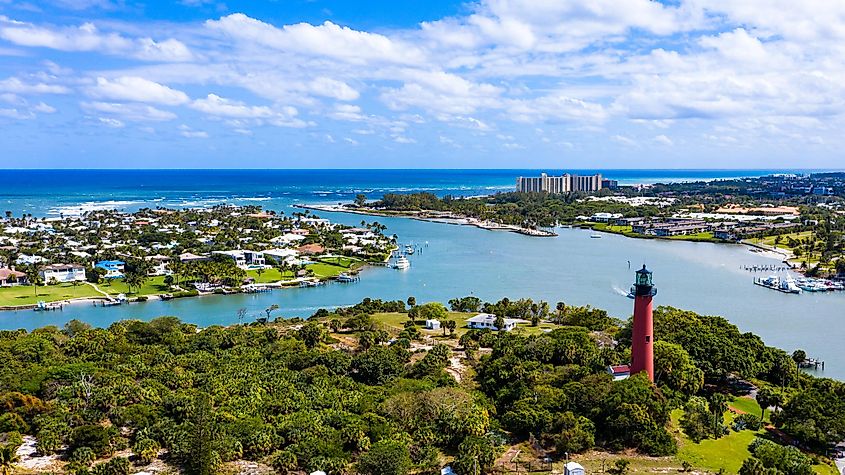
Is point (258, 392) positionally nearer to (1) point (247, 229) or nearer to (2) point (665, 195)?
(1) point (247, 229)

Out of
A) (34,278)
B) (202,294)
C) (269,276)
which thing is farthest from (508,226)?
(34,278)

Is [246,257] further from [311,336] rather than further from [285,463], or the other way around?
[285,463]

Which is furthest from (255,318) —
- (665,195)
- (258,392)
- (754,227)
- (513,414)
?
(665,195)

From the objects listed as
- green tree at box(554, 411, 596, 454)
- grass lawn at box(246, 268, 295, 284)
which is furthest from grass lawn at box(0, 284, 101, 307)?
green tree at box(554, 411, 596, 454)

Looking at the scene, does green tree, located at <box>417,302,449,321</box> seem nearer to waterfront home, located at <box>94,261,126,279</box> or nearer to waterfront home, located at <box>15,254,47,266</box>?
waterfront home, located at <box>94,261,126,279</box>

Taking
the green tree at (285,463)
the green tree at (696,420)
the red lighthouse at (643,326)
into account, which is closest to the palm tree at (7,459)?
the green tree at (285,463)

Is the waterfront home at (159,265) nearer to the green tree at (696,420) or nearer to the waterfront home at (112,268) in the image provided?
the waterfront home at (112,268)
